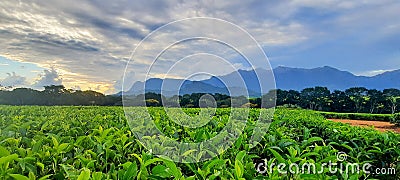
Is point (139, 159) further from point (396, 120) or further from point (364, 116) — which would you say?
point (364, 116)

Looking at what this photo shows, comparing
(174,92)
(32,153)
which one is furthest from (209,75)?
(32,153)

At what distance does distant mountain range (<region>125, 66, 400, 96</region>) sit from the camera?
8.77ft

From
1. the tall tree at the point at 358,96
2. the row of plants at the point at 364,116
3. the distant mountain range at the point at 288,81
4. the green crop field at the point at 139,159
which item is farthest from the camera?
the tall tree at the point at 358,96

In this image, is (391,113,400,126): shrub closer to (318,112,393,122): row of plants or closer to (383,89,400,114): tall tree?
(318,112,393,122): row of plants

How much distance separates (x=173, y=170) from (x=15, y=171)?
26.2 inches

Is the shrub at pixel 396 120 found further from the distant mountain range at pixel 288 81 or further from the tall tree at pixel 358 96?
the tall tree at pixel 358 96

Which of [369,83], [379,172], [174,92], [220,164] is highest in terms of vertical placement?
[369,83]

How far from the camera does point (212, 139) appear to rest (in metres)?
2.22

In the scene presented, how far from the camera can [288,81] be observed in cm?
13225

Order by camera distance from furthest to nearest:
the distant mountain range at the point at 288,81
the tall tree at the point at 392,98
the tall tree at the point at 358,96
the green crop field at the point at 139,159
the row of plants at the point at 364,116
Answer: the tall tree at the point at 358,96 < the tall tree at the point at 392,98 < the row of plants at the point at 364,116 < the distant mountain range at the point at 288,81 < the green crop field at the point at 139,159

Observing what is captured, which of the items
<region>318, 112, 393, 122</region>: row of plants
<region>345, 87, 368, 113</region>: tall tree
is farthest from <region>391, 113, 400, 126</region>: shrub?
<region>345, 87, 368, 113</region>: tall tree

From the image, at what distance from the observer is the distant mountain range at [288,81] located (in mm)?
2672

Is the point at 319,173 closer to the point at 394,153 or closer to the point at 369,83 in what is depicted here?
the point at 394,153

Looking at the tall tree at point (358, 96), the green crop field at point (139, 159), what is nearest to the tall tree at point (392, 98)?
the tall tree at point (358, 96)
